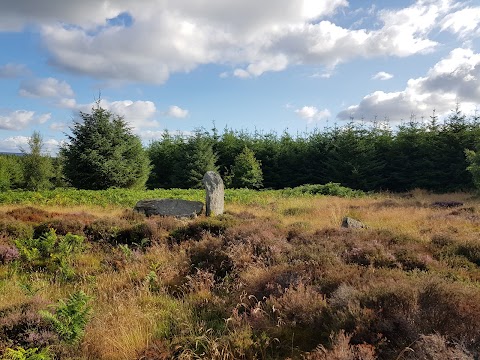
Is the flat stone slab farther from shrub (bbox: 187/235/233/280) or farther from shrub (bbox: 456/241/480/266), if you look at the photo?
shrub (bbox: 456/241/480/266)

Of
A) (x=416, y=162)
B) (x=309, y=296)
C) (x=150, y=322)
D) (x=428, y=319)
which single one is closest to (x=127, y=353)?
(x=150, y=322)

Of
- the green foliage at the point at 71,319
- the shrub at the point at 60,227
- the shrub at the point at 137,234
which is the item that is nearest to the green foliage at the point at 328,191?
the shrub at the point at 137,234

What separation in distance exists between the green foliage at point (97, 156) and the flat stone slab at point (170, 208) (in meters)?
10.0

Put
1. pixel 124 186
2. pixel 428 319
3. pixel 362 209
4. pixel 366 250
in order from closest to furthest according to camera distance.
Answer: pixel 428 319, pixel 366 250, pixel 362 209, pixel 124 186

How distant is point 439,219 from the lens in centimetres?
1115

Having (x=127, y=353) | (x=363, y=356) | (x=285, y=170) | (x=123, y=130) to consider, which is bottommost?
(x=127, y=353)

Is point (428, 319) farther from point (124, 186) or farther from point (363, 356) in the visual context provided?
point (124, 186)

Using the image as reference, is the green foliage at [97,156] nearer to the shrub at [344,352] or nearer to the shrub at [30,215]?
the shrub at [30,215]

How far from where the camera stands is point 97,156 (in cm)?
2250

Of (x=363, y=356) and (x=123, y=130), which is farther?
(x=123, y=130)

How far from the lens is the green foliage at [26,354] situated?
3.25m

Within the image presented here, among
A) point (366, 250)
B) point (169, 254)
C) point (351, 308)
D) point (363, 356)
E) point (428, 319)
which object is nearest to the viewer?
point (363, 356)

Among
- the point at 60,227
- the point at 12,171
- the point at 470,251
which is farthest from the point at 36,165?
the point at 470,251

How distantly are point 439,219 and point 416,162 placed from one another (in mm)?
17048
